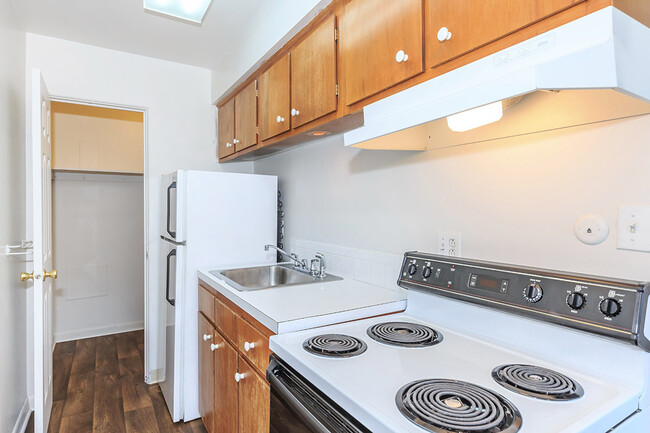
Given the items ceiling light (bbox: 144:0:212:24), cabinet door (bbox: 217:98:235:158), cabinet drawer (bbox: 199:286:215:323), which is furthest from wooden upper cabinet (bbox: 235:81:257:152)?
cabinet drawer (bbox: 199:286:215:323)

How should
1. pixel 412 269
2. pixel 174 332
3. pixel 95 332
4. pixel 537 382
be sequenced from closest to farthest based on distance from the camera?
pixel 537 382
pixel 412 269
pixel 174 332
pixel 95 332

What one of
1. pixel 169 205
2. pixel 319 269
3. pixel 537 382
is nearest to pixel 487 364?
pixel 537 382

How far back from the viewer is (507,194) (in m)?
1.25

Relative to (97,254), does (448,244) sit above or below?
above

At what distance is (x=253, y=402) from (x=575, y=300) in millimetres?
1214

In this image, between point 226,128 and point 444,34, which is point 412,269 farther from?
A: point 226,128

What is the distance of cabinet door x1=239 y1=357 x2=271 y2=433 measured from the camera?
1.41 metres

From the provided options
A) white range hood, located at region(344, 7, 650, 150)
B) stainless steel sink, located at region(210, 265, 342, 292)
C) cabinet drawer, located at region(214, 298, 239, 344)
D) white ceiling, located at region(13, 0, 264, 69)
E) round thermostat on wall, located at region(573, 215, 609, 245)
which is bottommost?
cabinet drawer, located at region(214, 298, 239, 344)

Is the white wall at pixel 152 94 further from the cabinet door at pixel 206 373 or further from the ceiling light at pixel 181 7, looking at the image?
the ceiling light at pixel 181 7

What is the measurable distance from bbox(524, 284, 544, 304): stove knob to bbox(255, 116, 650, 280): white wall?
12cm

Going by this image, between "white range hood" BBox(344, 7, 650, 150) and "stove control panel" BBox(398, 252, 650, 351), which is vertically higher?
"white range hood" BBox(344, 7, 650, 150)

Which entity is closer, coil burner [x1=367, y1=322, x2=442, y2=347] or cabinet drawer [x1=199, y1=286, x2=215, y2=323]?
coil burner [x1=367, y1=322, x2=442, y2=347]

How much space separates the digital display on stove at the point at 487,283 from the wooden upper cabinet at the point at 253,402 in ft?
2.69

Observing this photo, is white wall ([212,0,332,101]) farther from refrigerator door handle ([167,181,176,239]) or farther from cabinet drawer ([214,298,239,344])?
cabinet drawer ([214,298,239,344])
